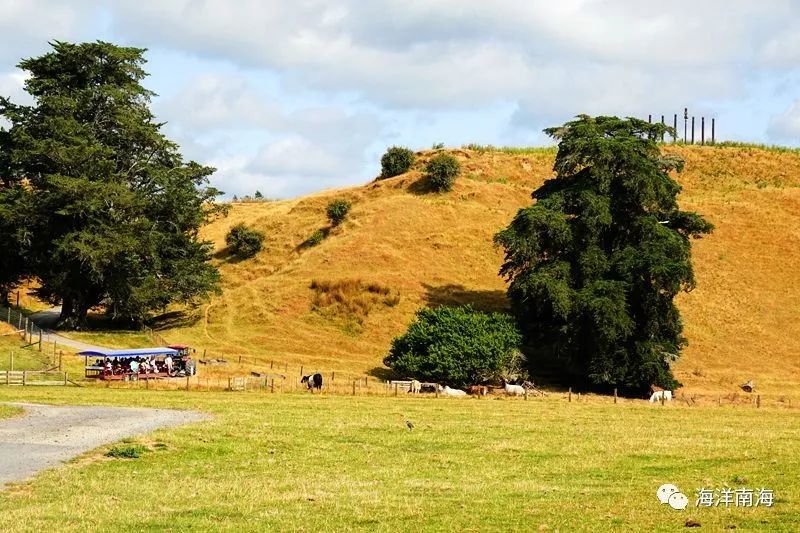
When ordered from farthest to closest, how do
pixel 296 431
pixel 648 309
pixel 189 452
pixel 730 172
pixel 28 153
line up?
1. pixel 730 172
2. pixel 28 153
3. pixel 648 309
4. pixel 296 431
5. pixel 189 452

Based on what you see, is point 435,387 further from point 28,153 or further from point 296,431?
point 28,153

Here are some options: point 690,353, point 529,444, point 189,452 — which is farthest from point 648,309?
point 189,452

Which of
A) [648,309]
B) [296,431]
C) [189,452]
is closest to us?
[189,452]

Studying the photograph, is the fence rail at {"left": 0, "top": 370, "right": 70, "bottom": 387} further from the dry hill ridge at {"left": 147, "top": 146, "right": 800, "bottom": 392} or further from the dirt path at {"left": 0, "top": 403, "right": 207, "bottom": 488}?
the dry hill ridge at {"left": 147, "top": 146, "right": 800, "bottom": 392}

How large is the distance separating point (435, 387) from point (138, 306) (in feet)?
107

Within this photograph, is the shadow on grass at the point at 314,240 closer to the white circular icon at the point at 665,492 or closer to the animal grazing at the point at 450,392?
the animal grazing at the point at 450,392

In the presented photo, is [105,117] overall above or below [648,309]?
above

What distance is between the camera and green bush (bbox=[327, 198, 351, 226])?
111 m

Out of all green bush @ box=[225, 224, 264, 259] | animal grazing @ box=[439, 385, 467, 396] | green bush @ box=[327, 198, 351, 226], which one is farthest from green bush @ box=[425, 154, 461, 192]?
animal grazing @ box=[439, 385, 467, 396]

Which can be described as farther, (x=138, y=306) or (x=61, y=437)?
(x=138, y=306)

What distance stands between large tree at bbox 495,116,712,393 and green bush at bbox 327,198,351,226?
35.6 meters

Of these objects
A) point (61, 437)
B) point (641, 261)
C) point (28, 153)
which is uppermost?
point (28, 153)

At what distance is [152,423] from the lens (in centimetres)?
3378

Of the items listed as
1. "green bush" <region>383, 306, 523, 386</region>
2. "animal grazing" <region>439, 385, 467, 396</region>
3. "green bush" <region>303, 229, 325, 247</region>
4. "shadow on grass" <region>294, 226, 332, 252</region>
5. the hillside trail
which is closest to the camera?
"animal grazing" <region>439, 385, 467, 396</region>
